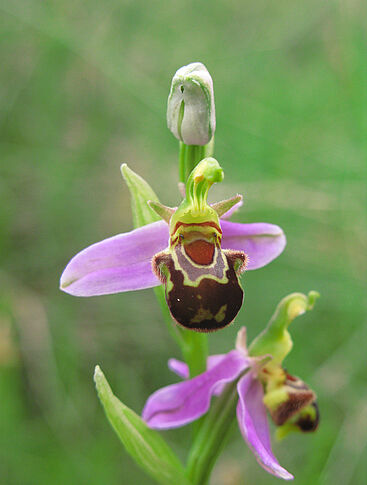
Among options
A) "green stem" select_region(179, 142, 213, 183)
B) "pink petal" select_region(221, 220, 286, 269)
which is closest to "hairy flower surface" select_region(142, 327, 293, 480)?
"pink petal" select_region(221, 220, 286, 269)

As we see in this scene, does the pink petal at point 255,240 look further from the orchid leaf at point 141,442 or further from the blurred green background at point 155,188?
the blurred green background at point 155,188

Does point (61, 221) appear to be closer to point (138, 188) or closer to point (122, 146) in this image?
point (122, 146)

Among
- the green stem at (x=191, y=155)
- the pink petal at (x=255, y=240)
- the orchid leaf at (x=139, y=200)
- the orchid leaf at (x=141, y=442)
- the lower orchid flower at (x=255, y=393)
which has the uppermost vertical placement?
the green stem at (x=191, y=155)

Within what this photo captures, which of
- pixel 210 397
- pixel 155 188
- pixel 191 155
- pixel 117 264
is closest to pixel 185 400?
pixel 210 397

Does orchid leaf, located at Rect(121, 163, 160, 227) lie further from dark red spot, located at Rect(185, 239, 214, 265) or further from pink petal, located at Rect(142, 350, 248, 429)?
pink petal, located at Rect(142, 350, 248, 429)

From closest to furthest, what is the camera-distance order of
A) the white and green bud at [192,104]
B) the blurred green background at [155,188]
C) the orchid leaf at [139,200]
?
the white and green bud at [192,104] → the orchid leaf at [139,200] → the blurred green background at [155,188]

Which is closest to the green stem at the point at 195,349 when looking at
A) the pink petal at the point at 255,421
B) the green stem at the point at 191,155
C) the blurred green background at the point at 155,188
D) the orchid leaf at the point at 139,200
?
the pink petal at the point at 255,421
